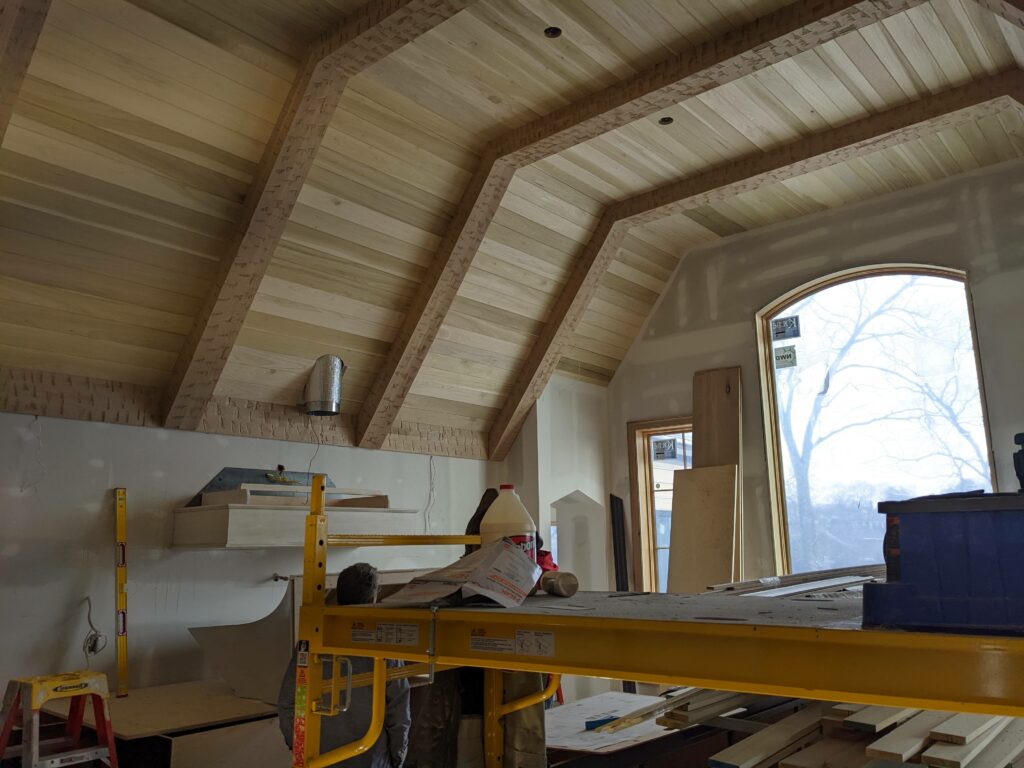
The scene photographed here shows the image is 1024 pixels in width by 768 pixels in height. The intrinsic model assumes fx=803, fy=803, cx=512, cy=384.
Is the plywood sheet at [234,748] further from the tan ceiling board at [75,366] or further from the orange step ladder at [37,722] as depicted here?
the tan ceiling board at [75,366]

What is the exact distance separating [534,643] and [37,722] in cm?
269

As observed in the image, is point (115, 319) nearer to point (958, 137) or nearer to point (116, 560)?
point (116, 560)

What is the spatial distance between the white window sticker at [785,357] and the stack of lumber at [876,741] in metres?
3.47

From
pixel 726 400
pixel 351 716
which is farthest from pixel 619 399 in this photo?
pixel 351 716

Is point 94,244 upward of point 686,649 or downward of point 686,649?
upward

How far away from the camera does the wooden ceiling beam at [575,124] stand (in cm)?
341

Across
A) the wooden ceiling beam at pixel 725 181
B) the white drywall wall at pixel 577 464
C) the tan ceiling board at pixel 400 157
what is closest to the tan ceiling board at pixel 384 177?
the tan ceiling board at pixel 400 157

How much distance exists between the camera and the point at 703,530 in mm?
5719

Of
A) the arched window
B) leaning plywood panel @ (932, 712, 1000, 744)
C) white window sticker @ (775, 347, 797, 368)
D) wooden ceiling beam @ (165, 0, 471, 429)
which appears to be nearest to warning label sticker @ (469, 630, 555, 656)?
leaning plywood panel @ (932, 712, 1000, 744)

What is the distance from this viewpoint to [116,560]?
4.23m

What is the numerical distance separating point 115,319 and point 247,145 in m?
1.16

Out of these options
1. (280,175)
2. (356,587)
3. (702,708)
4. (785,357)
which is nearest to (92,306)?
(280,175)

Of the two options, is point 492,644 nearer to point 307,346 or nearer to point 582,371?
point 307,346

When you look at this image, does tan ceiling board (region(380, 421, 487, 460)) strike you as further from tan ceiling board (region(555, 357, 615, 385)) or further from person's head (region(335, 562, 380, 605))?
person's head (region(335, 562, 380, 605))
